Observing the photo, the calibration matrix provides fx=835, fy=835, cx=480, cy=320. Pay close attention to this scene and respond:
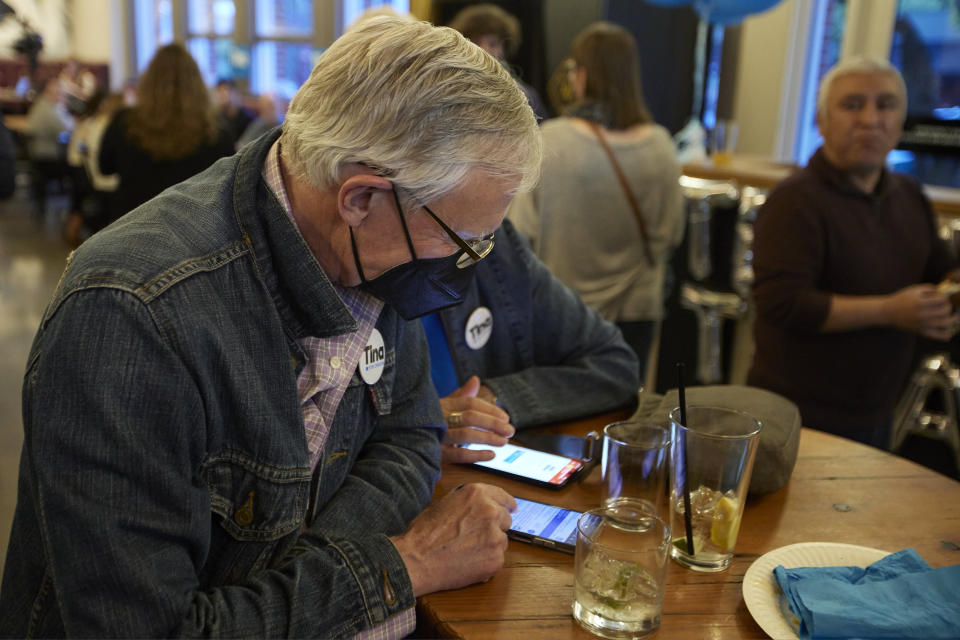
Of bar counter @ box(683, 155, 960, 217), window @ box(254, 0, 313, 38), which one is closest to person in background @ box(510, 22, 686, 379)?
bar counter @ box(683, 155, 960, 217)

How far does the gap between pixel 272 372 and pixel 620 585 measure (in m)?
0.48

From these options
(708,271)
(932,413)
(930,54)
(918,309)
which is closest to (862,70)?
(918,309)


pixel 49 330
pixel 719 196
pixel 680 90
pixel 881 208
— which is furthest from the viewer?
pixel 680 90

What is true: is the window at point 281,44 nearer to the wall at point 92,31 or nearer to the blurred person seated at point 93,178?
the wall at point 92,31

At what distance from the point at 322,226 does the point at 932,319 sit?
1.92 meters

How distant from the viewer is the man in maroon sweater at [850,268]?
2363 millimetres

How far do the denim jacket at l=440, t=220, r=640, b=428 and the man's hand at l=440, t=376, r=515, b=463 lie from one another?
0.39 feet

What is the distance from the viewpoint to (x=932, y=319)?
232cm

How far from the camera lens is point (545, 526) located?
119 centimetres

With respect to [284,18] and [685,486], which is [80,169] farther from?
[685,486]

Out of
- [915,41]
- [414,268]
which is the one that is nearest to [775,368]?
[414,268]

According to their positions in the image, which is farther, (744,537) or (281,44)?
(281,44)

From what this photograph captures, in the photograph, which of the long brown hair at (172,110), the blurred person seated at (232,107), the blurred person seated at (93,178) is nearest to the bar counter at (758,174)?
the long brown hair at (172,110)

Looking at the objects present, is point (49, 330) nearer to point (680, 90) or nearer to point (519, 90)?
point (519, 90)
